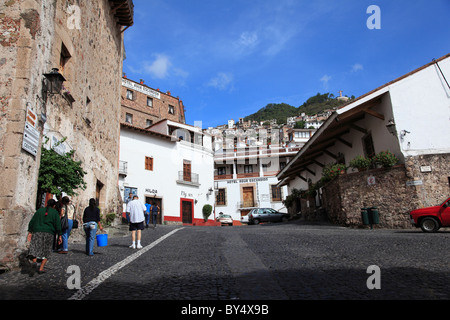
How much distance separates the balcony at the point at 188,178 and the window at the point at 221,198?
720 cm

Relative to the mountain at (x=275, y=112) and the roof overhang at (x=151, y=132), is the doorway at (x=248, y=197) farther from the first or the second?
the mountain at (x=275, y=112)

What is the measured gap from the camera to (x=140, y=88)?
129ft

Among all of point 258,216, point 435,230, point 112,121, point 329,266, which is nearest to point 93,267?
point 329,266

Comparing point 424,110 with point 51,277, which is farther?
point 424,110

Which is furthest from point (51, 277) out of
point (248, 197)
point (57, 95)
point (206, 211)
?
point (248, 197)

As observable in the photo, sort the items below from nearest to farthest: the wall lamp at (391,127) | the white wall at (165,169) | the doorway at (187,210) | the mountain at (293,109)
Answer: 1. the wall lamp at (391,127)
2. the white wall at (165,169)
3. the doorway at (187,210)
4. the mountain at (293,109)

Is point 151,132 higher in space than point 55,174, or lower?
higher

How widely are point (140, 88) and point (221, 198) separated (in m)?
15.8

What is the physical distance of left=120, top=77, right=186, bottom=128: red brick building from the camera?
122ft

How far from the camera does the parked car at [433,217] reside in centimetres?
1067

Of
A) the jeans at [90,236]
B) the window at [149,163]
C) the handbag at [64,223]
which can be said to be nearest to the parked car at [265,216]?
the window at [149,163]

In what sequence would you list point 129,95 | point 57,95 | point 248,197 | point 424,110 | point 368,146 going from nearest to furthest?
point 57,95 → point 424,110 → point 368,146 → point 129,95 → point 248,197

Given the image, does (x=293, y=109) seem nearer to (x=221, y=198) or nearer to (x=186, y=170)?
(x=221, y=198)

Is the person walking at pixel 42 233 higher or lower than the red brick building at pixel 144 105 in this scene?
lower
